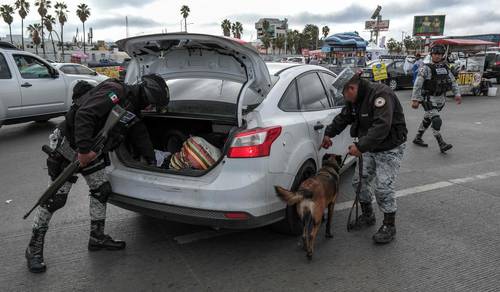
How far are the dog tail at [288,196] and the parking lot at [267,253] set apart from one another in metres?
0.52

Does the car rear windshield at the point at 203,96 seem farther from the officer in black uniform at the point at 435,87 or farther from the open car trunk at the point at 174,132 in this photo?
the officer in black uniform at the point at 435,87

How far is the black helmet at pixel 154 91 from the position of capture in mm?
3213

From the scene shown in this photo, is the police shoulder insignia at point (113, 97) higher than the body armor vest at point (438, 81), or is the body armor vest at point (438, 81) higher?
the body armor vest at point (438, 81)

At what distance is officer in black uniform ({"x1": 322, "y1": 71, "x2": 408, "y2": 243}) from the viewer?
351 cm

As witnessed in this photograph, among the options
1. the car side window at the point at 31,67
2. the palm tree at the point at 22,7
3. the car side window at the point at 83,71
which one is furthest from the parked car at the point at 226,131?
the palm tree at the point at 22,7

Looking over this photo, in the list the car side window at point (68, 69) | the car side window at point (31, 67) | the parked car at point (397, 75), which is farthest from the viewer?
the parked car at point (397, 75)

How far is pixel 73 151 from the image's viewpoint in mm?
3207

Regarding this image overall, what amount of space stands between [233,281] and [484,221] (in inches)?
108

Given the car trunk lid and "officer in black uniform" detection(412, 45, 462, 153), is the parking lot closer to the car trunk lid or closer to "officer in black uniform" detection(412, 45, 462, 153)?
the car trunk lid

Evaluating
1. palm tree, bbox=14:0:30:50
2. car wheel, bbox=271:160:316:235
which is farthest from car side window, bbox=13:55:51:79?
palm tree, bbox=14:0:30:50

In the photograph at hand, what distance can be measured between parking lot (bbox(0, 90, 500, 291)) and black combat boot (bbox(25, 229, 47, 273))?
0.07m

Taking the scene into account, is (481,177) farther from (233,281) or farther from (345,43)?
(345,43)

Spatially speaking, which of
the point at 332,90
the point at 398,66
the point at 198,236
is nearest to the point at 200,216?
the point at 198,236

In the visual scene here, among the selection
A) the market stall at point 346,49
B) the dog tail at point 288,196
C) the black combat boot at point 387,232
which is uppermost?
the market stall at point 346,49
